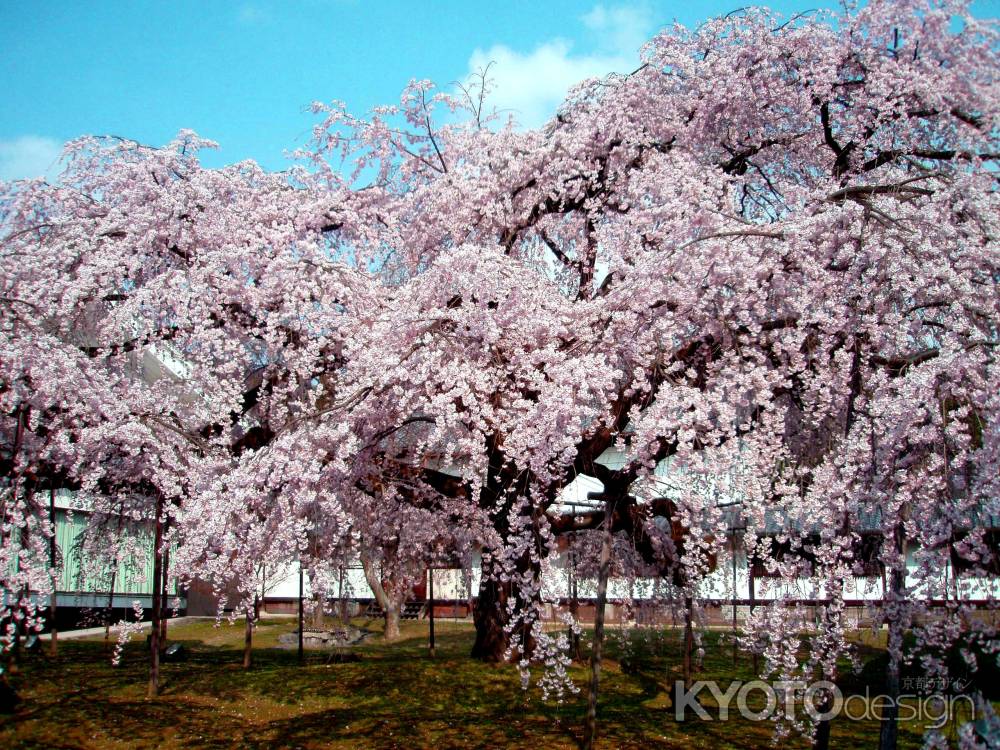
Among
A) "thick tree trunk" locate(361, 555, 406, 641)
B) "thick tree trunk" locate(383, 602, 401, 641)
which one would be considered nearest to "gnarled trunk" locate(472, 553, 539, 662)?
"thick tree trunk" locate(361, 555, 406, 641)

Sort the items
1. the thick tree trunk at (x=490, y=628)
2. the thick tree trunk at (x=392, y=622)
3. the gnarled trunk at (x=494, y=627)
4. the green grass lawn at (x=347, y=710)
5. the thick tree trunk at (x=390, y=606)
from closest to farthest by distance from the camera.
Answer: the green grass lawn at (x=347, y=710)
the gnarled trunk at (x=494, y=627)
the thick tree trunk at (x=490, y=628)
the thick tree trunk at (x=390, y=606)
the thick tree trunk at (x=392, y=622)

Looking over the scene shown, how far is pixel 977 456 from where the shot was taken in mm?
5816

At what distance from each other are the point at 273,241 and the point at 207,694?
6.73m

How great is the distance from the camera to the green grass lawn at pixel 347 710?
390 inches

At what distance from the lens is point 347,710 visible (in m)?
11.4

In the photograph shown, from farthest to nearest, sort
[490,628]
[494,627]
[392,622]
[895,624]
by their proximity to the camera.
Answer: [392,622], [490,628], [494,627], [895,624]

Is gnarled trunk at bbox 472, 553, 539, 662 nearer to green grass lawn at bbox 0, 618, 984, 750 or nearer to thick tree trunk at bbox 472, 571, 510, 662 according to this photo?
thick tree trunk at bbox 472, 571, 510, 662

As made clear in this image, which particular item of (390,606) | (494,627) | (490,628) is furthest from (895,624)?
(390,606)

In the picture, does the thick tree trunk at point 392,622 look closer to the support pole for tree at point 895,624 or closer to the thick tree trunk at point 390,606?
the thick tree trunk at point 390,606

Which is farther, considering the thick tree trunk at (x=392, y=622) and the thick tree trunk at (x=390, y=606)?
the thick tree trunk at (x=392, y=622)

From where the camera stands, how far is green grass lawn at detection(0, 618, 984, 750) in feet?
32.5

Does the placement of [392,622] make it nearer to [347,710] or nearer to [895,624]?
[347,710]

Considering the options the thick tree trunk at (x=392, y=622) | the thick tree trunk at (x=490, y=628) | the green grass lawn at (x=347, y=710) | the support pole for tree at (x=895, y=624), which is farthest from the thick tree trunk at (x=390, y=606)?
the support pole for tree at (x=895, y=624)

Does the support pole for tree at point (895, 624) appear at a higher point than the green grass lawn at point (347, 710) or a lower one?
higher
